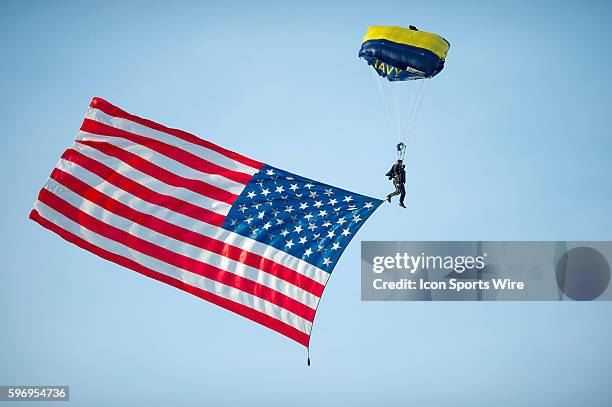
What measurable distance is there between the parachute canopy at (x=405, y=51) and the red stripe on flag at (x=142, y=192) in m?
7.87

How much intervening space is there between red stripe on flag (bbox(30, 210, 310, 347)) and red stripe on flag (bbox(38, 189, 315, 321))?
305mm

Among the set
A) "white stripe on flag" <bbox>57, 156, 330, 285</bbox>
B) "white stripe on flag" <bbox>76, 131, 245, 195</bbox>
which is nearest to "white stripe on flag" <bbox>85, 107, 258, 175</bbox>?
"white stripe on flag" <bbox>76, 131, 245, 195</bbox>

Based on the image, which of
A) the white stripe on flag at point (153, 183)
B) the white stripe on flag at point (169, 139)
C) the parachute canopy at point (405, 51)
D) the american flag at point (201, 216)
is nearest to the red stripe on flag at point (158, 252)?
the american flag at point (201, 216)

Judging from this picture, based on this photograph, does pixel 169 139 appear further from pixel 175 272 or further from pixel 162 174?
pixel 175 272

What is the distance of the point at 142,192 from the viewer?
24.9m

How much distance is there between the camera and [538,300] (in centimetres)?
4025

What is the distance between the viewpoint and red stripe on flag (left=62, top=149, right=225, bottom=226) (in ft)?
81.3

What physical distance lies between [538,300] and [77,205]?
20.4 metres

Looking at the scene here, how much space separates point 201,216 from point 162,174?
126 cm

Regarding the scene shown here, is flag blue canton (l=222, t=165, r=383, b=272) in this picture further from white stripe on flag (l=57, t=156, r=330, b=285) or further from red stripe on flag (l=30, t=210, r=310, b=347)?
red stripe on flag (l=30, t=210, r=310, b=347)

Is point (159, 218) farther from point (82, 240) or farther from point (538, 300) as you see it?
point (538, 300)

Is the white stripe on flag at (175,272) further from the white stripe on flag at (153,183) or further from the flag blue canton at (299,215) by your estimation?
the white stripe on flag at (153,183)

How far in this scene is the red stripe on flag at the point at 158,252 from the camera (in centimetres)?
2386

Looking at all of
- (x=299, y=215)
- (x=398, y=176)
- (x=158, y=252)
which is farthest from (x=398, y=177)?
(x=158, y=252)
